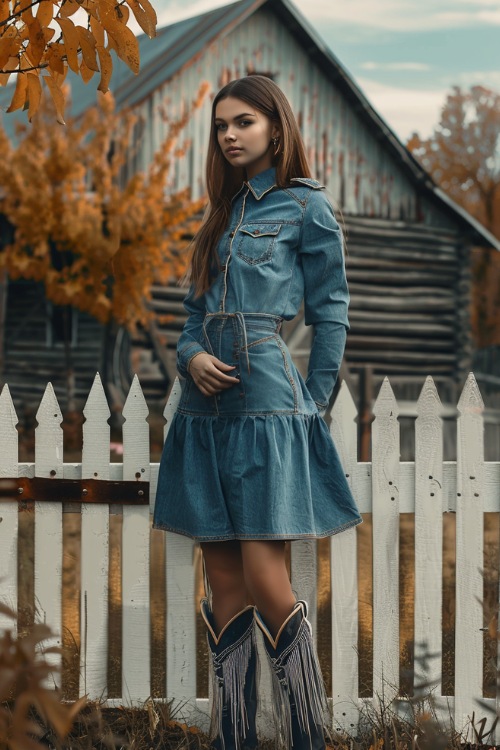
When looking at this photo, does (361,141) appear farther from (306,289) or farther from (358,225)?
(306,289)

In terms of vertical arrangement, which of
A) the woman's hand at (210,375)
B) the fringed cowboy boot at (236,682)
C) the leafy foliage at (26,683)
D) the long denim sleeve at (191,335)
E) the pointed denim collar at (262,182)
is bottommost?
the fringed cowboy boot at (236,682)

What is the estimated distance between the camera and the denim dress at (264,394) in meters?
2.57

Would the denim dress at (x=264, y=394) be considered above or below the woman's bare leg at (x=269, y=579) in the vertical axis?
above

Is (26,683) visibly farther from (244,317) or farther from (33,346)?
(33,346)

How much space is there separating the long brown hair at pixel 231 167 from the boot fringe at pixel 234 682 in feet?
3.46

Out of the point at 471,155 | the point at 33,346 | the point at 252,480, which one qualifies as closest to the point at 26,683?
the point at 252,480

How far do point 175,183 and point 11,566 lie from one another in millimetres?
9045

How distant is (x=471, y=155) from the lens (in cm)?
2850

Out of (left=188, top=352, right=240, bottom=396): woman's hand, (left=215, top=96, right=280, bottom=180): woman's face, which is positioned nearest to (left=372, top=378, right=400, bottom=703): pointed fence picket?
(left=188, top=352, right=240, bottom=396): woman's hand

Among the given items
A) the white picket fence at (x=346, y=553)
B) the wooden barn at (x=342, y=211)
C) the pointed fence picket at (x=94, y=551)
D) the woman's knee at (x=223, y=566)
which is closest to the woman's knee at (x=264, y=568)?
the woman's knee at (x=223, y=566)

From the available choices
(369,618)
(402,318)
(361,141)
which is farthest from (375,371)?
(369,618)

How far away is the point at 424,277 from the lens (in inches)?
535

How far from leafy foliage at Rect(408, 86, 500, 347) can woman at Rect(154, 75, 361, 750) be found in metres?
25.7

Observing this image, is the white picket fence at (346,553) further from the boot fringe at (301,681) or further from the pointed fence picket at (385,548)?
the boot fringe at (301,681)
